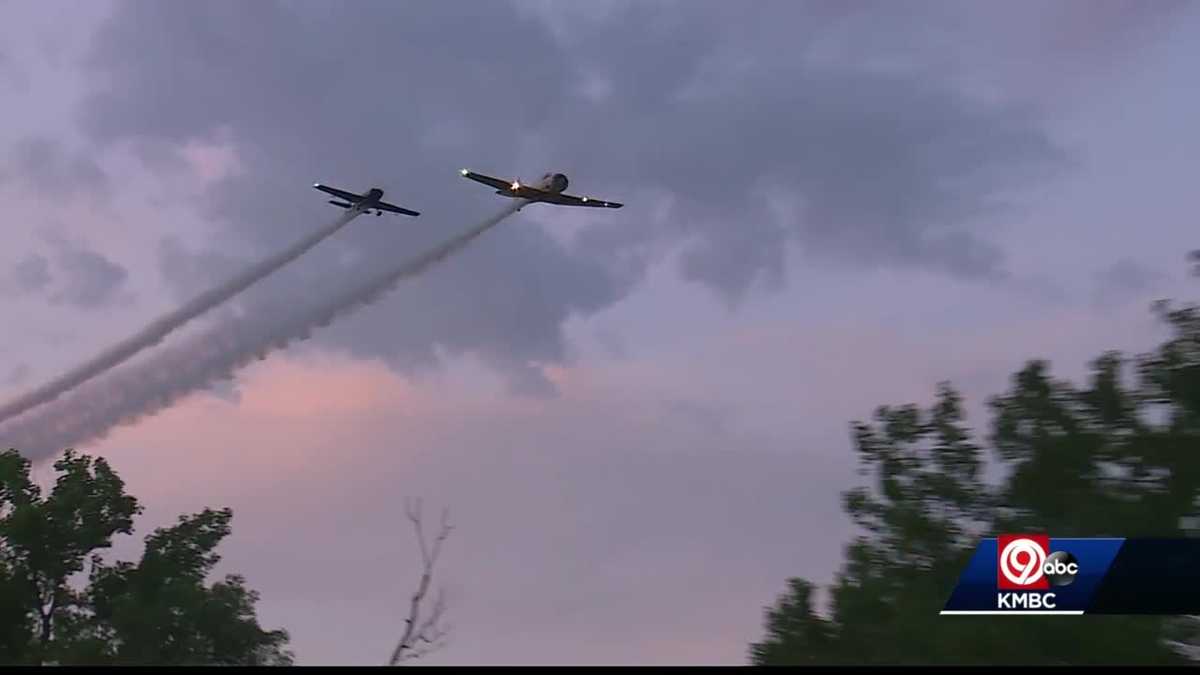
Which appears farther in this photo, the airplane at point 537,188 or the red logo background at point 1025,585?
the airplane at point 537,188

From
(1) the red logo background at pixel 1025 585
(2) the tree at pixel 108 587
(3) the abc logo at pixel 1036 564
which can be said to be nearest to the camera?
(1) the red logo background at pixel 1025 585

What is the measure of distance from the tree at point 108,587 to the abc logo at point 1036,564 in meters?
33.7

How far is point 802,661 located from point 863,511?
7.11 metres

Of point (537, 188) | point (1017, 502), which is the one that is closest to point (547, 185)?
point (537, 188)

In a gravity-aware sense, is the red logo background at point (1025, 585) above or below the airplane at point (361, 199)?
below

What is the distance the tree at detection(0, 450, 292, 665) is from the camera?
53.8 metres

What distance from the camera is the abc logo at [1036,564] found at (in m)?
28.8

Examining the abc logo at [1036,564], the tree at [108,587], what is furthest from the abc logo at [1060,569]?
the tree at [108,587]

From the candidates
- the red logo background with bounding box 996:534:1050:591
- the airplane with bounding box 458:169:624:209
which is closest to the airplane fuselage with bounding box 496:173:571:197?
the airplane with bounding box 458:169:624:209

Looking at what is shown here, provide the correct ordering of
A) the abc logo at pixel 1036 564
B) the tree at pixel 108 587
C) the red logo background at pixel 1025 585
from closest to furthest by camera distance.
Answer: the red logo background at pixel 1025 585 < the abc logo at pixel 1036 564 < the tree at pixel 108 587

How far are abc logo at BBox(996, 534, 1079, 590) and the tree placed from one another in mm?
Answer: 33700

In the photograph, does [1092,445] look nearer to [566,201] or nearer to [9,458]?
[566,201]

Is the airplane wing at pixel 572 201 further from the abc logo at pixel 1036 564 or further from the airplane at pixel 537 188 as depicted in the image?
the abc logo at pixel 1036 564

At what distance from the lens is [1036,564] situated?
29000 millimetres
